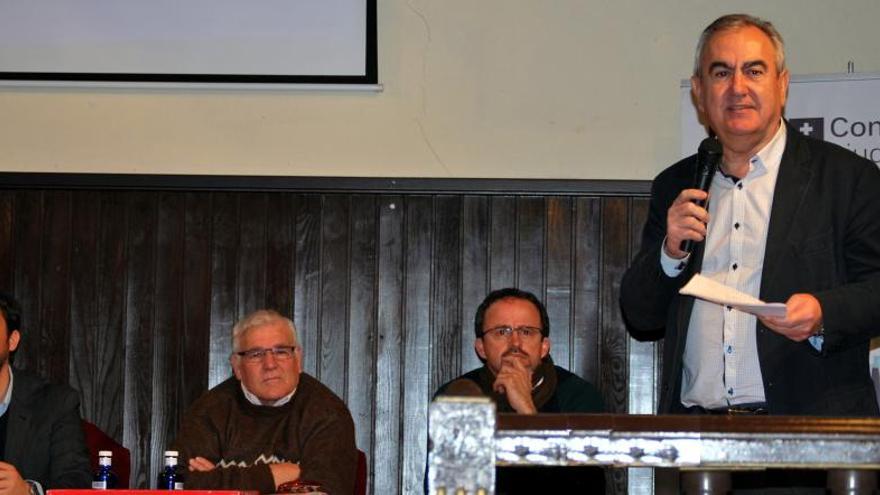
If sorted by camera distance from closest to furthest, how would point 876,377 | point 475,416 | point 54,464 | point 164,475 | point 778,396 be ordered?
1. point 475,416
2. point 778,396
3. point 164,475
4. point 54,464
5. point 876,377

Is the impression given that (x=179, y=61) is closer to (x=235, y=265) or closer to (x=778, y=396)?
(x=235, y=265)

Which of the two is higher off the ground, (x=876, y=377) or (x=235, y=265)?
(x=235, y=265)

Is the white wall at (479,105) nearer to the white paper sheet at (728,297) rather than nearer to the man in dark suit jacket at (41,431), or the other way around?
the man in dark suit jacket at (41,431)

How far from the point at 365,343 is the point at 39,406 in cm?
118

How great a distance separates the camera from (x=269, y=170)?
15.0 feet

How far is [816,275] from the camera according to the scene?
2570 mm

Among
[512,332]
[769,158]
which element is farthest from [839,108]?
[769,158]

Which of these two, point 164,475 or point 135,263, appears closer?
point 164,475

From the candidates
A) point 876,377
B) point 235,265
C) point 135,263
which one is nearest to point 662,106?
point 876,377

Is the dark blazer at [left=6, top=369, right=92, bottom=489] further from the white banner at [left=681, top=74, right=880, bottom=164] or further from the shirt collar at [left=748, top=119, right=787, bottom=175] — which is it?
the white banner at [left=681, top=74, right=880, bottom=164]

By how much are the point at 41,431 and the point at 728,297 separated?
7.76 ft

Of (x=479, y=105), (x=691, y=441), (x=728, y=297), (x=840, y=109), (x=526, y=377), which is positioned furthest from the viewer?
(x=479, y=105)

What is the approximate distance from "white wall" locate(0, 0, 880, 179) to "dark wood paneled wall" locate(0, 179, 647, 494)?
13 centimetres

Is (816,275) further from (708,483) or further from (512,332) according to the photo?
(512,332)
